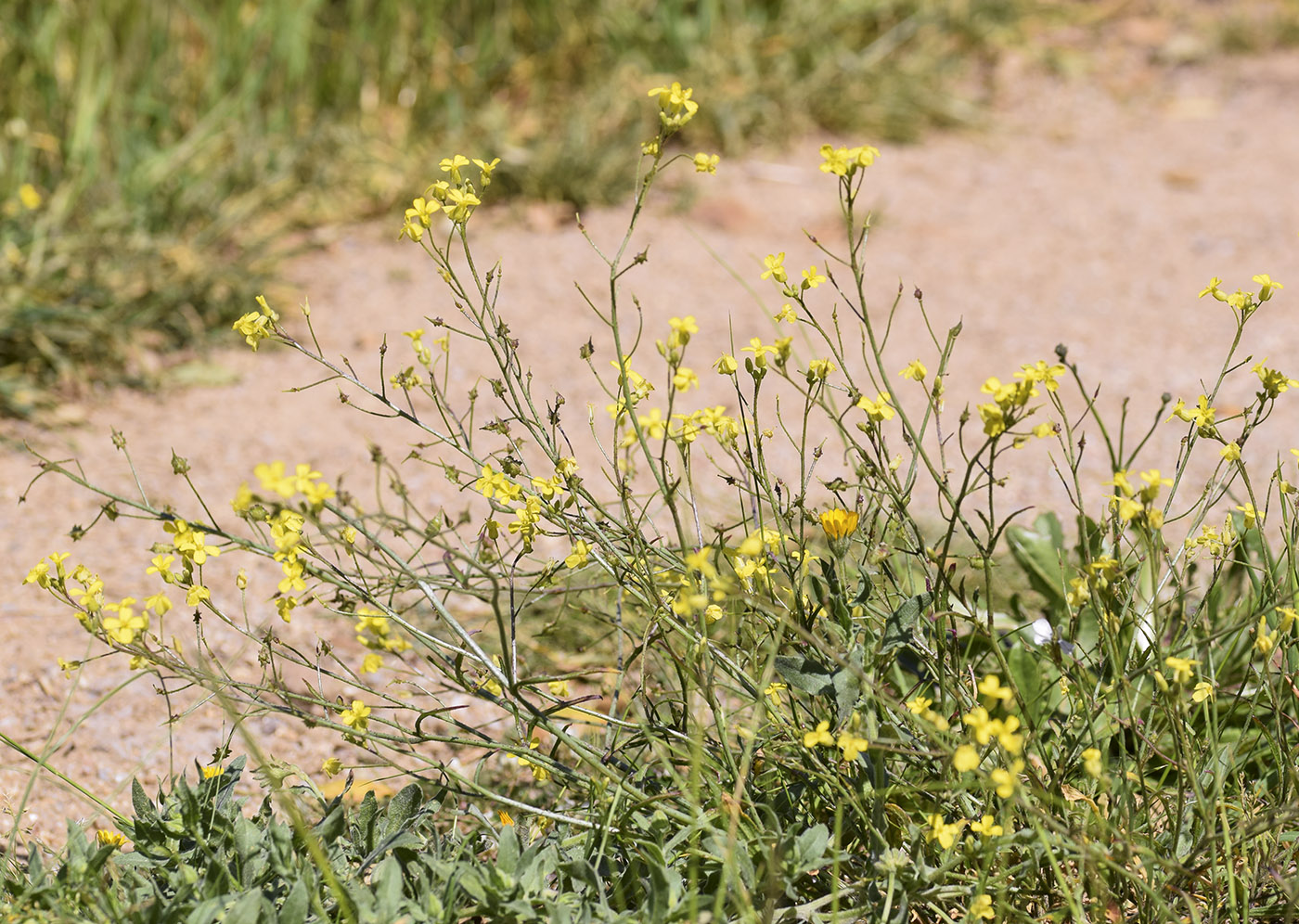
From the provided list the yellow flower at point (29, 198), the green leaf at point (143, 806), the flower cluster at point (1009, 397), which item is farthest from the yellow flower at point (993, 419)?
the yellow flower at point (29, 198)

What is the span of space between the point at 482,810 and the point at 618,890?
44cm

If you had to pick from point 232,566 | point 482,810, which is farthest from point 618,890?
point 232,566

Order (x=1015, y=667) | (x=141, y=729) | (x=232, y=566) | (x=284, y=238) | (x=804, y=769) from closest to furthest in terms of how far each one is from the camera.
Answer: (x=804, y=769) → (x=1015, y=667) → (x=141, y=729) → (x=232, y=566) → (x=284, y=238)

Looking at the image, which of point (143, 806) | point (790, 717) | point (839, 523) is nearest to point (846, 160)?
point (839, 523)

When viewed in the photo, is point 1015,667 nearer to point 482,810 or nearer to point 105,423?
point 482,810

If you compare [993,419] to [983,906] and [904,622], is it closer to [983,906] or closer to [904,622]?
[904,622]

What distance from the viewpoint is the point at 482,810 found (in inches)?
67.9

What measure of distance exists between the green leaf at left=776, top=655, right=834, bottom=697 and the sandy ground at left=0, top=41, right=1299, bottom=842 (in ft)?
2.55

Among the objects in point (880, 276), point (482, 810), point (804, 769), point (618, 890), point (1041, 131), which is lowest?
point (482, 810)

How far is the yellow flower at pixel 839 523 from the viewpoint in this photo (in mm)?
1427

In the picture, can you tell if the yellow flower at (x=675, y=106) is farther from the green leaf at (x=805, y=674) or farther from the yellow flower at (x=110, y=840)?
the yellow flower at (x=110, y=840)

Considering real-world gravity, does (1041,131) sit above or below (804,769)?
above

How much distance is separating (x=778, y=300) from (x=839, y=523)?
94.8 inches

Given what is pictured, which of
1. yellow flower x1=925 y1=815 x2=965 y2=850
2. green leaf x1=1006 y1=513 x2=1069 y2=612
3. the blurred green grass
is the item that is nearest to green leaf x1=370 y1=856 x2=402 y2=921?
yellow flower x1=925 y1=815 x2=965 y2=850
